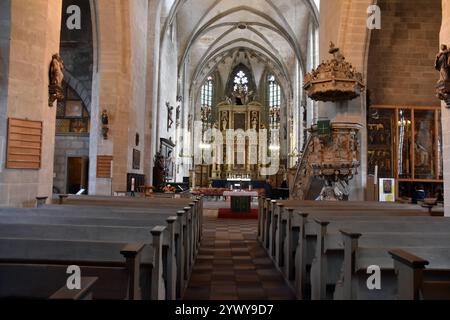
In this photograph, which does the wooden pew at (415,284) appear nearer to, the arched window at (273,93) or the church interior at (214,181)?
the church interior at (214,181)

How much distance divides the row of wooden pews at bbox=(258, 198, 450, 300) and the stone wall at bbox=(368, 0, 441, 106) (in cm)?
917

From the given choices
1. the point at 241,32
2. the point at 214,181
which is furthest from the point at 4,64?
the point at 241,32

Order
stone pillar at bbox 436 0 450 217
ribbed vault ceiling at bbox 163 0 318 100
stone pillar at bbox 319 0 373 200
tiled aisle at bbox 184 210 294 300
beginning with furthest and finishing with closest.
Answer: ribbed vault ceiling at bbox 163 0 318 100 < stone pillar at bbox 319 0 373 200 < stone pillar at bbox 436 0 450 217 < tiled aisle at bbox 184 210 294 300

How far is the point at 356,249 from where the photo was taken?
8.27ft

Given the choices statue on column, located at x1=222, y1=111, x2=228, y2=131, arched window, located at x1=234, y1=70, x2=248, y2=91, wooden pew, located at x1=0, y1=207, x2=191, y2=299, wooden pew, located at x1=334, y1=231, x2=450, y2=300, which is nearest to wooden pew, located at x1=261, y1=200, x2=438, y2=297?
wooden pew, located at x1=334, y1=231, x2=450, y2=300

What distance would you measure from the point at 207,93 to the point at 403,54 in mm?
20531

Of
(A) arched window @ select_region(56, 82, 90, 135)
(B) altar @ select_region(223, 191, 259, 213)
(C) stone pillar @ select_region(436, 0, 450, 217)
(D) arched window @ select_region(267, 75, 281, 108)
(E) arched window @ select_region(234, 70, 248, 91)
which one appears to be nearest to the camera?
(C) stone pillar @ select_region(436, 0, 450, 217)

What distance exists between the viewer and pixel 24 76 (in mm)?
5879

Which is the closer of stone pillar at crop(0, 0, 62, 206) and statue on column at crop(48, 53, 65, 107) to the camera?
stone pillar at crop(0, 0, 62, 206)

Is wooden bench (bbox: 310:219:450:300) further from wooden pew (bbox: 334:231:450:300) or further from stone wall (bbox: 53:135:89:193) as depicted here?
stone wall (bbox: 53:135:89:193)

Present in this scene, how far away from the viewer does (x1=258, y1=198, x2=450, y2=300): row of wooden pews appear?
1.93m

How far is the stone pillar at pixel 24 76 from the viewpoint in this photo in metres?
5.67

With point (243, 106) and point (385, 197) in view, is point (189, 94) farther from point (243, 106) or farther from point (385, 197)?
point (385, 197)
